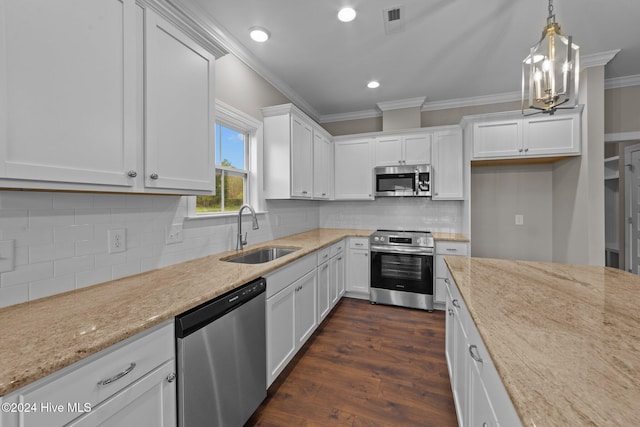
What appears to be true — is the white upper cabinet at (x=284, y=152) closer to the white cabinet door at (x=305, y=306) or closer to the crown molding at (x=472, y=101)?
the white cabinet door at (x=305, y=306)

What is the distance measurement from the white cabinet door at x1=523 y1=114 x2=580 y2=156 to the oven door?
172 centimetres

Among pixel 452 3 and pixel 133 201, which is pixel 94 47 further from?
pixel 452 3

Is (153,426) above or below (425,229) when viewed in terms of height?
below

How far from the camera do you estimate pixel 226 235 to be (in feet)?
7.94

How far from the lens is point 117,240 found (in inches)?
61.2

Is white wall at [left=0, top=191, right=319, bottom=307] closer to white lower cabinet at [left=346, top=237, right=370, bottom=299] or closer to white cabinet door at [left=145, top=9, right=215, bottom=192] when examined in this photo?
white cabinet door at [left=145, top=9, right=215, bottom=192]

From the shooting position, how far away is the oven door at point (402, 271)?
11.0 ft

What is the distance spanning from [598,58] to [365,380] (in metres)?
3.85

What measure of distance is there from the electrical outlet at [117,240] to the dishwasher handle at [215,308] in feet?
2.25

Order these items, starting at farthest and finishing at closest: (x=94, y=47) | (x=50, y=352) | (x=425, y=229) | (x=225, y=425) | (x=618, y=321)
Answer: (x=425, y=229), (x=225, y=425), (x=94, y=47), (x=618, y=321), (x=50, y=352)

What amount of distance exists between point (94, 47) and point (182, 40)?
54 centimetres

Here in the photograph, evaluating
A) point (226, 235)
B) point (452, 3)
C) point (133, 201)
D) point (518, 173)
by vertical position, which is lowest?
point (226, 235)

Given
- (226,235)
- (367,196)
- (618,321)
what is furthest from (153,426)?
(367,196)

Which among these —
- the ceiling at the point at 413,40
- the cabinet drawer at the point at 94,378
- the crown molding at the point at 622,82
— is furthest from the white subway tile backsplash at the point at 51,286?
the crown molding at the point at 622,82
